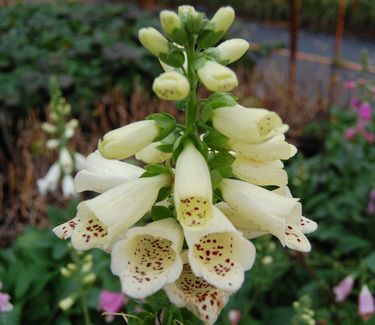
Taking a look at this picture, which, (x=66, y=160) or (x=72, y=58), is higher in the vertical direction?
(x=66, y=160)

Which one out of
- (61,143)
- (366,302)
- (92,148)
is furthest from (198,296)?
(92,148)

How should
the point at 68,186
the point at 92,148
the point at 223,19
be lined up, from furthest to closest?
the point at 92,148, the point at 68,186, the point at 223,19

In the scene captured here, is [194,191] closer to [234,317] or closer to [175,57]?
[175,57]

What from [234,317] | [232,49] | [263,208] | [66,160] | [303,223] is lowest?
[234,317]

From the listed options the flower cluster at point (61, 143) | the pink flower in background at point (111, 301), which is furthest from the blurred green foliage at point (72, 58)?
the pink flower in background at point (111, 301)

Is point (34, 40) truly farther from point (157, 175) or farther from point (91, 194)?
point (157, 175)

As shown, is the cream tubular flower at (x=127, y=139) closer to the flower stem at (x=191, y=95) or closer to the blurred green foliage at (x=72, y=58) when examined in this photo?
the flower stem at (x=191, y=95)

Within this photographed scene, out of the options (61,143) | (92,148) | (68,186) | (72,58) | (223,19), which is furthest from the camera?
(72,58)

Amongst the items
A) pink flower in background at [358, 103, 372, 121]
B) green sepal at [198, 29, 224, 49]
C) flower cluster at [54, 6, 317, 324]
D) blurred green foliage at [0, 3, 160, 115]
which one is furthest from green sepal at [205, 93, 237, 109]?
blurred green foliage at [0, 3, 160, 115]
